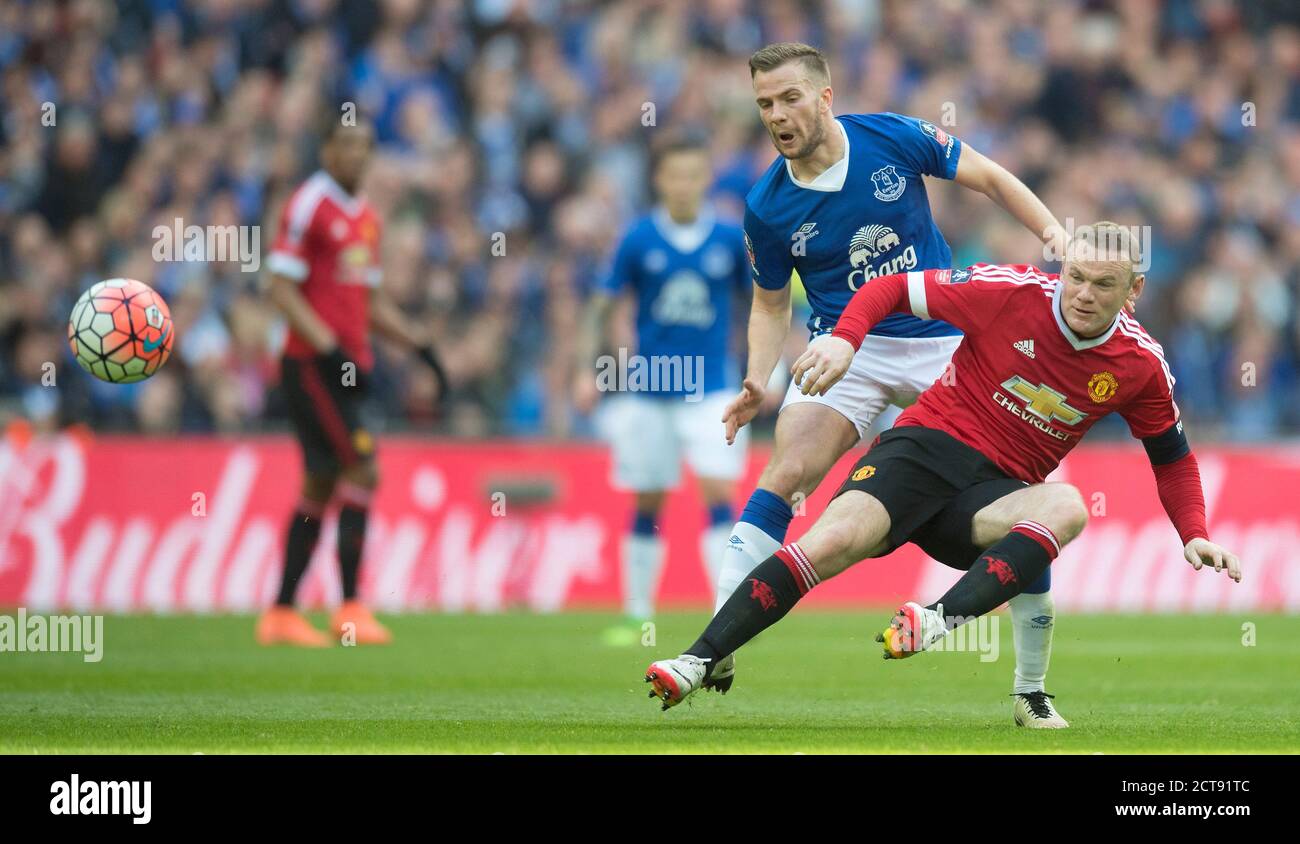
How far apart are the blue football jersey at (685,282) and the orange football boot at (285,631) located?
2.74 meters

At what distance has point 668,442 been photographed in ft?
40.3

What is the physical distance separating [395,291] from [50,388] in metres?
3.13

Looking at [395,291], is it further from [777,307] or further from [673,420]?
[777,307]

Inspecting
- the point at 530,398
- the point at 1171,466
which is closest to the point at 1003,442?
the point at 1171,466

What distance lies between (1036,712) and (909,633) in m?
1.17

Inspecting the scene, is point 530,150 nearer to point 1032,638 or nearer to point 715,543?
point 715,543

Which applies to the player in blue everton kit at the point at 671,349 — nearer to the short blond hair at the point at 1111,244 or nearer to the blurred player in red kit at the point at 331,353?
the blurred player in red kit at the point at 331,353

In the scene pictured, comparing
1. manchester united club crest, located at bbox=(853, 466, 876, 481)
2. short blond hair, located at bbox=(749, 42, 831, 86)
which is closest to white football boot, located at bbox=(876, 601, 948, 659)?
manchester united club crest, located at bbox=(853, 466, 876, 481)

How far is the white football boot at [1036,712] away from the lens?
22.4 feet

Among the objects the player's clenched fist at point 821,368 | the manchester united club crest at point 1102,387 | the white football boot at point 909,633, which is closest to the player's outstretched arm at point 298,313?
the player's clenched fist at point 821,368

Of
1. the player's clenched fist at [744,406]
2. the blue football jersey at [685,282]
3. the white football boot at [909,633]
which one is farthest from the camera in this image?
the blue football jersey at [685,282]

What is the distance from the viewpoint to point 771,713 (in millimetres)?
7371

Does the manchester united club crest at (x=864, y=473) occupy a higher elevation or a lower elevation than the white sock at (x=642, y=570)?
higher
